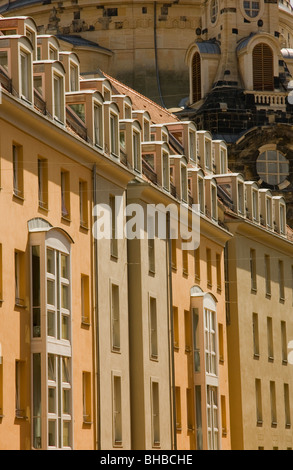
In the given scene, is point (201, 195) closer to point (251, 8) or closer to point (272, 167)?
point (272, 167)

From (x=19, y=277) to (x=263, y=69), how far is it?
4940 cm

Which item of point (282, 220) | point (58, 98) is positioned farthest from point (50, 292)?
point (282, 220)

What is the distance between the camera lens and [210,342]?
213 ft

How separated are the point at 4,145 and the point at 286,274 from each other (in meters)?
32.8

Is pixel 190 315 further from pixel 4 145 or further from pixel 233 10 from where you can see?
pixel 233 10

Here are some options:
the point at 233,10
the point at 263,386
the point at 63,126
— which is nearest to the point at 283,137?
the point at 233,10

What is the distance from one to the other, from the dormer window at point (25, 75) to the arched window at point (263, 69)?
45868 millimetres

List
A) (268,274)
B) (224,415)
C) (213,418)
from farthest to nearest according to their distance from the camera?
(268,274) < (224,415) < (213,418)

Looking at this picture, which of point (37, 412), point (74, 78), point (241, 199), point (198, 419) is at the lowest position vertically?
point (37, 412)

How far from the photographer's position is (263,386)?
2881 inches

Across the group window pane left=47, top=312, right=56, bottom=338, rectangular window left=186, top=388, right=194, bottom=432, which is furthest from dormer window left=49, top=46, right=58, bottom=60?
rectangular window left=186, top=388, right=194, bottom=432

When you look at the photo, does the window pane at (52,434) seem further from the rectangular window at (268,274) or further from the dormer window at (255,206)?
the dormer window at (255,206)

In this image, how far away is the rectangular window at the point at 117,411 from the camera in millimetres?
54125

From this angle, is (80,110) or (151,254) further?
(151,254)
